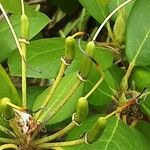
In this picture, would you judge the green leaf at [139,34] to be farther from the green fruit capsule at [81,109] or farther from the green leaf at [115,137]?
the green fruit capsule at [81,109]

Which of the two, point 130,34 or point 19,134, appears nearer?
point 19,134

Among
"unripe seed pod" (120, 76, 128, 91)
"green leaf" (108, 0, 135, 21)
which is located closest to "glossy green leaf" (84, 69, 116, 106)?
"unripe seed pod" (120, 76, 128, 91)

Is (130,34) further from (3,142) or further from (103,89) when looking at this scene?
(3,142)

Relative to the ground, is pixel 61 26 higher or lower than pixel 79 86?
lower

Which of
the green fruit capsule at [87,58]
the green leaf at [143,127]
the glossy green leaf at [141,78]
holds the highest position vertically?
the green fruit capsule at [87,58]

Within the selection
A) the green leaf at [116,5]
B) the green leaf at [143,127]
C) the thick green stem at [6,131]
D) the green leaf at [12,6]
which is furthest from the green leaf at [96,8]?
the thick green stem at [6,131]

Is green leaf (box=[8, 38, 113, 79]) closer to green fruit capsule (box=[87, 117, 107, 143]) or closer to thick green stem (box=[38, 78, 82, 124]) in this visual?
thick green stem (box=[38, 78, 82, 124])

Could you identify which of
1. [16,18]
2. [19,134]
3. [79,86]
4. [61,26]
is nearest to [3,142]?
[19,134]
